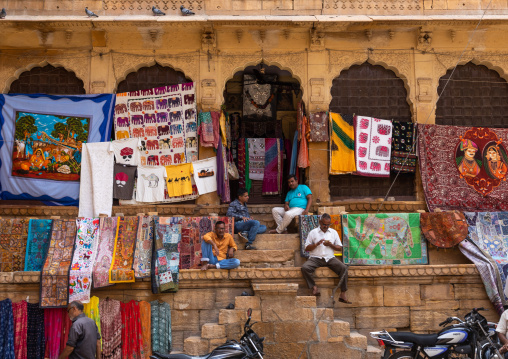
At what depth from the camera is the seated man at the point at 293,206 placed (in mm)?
9992

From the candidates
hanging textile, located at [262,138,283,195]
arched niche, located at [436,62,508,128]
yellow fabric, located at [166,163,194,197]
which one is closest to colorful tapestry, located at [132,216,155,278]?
yellow fabric, located at [166,163,194,197]

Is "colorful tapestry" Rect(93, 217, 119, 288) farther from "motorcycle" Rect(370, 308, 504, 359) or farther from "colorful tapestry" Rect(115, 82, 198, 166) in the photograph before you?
"motorcycle" Rect(370, 308, 504, 359)

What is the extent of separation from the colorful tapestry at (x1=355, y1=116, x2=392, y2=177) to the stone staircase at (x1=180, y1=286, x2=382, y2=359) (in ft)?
12.3

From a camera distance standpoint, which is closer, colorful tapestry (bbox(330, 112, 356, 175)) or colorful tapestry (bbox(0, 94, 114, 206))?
colorful tapestry (bbox(0, 94, 114, 206))

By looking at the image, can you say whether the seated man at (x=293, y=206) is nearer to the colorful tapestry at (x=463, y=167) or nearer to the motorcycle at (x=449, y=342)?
the colorful tapestry at (x=463, y=167)

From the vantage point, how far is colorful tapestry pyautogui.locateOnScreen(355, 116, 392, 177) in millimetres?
10773

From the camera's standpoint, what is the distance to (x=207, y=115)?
35.1 ft

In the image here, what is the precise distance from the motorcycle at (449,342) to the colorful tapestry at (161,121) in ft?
18.3

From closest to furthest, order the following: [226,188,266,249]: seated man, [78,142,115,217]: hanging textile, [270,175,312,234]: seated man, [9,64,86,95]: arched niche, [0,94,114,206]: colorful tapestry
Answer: [226,188,266,249]: seated man → [270,175,312,234]: seated man → [78,142,115,217]: hanging textile → [0,94,114,206]: colorful tapestry → [9,64,86,95]: arched niche

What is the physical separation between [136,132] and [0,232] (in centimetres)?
307

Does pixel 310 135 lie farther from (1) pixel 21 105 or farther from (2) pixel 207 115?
(1) pixel 21 105

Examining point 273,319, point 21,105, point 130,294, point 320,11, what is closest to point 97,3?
point 21,105

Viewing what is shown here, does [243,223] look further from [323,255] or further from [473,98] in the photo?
[473,98]

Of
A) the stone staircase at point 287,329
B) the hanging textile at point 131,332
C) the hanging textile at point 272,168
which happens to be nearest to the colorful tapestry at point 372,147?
the hanging textile at point 272,168
